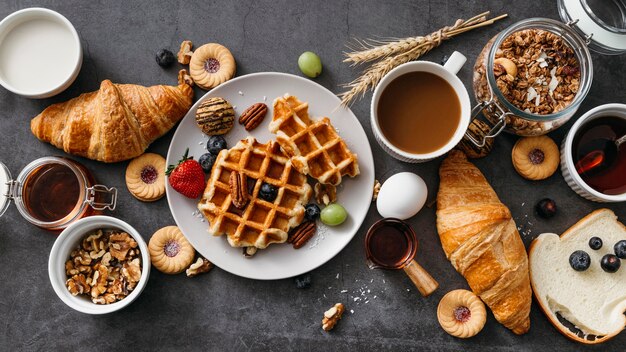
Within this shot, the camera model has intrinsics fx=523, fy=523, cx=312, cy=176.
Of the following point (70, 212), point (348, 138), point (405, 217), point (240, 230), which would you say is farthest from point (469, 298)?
point (70, 212)

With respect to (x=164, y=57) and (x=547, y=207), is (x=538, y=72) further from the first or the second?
(x=164, y=57)

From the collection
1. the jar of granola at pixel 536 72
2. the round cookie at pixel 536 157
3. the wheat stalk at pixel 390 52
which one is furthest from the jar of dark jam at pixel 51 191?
the round cookie at pixel 536 157

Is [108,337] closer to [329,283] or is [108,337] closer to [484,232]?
[329,283]

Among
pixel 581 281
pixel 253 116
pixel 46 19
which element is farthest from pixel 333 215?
pixel 46 19

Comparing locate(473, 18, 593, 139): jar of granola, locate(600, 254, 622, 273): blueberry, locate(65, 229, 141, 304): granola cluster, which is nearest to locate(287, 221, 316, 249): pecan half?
locate(65, 229, 141, 304): granola cluster

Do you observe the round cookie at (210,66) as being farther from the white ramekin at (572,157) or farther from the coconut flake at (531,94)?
the white ramekin at (572,157)

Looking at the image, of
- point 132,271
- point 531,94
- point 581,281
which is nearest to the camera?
point 531,94
